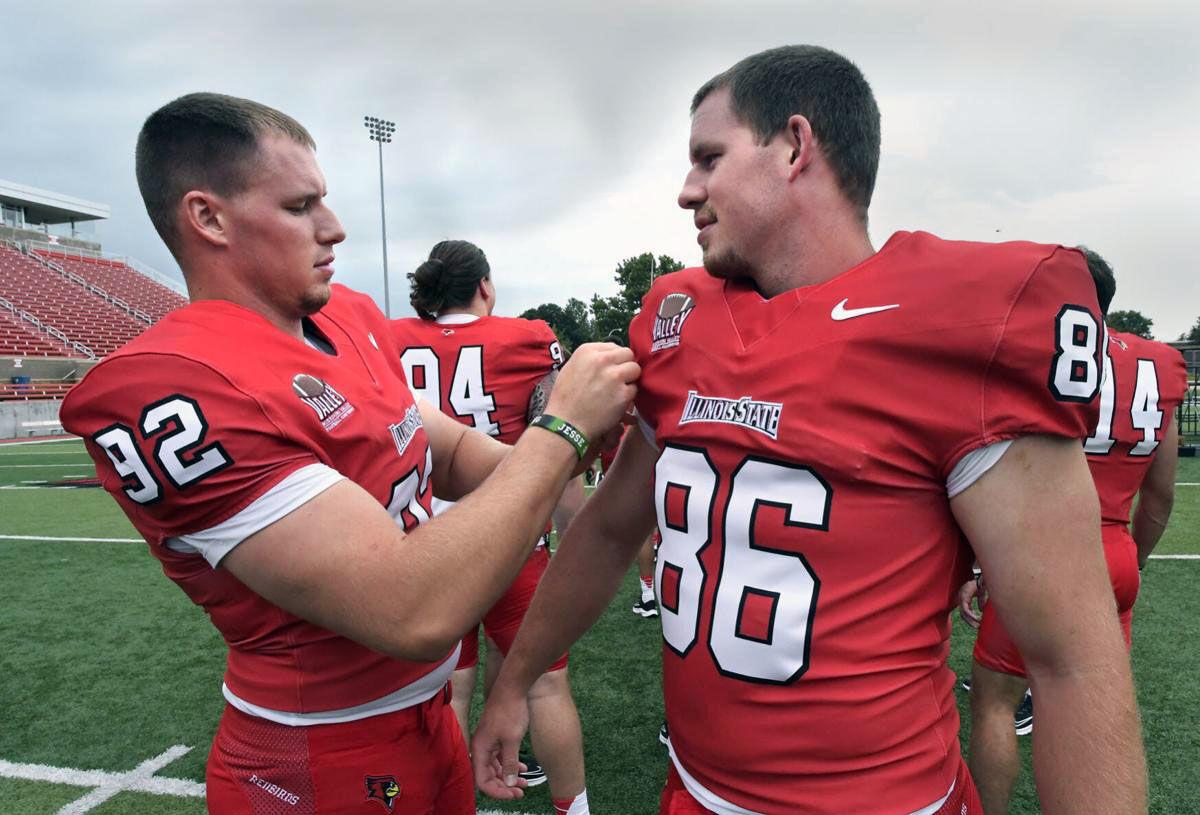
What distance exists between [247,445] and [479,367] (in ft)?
7.51

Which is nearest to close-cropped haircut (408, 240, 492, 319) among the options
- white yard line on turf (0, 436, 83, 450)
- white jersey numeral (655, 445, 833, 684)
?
white jersey numeral (655, 445, 833, 684)

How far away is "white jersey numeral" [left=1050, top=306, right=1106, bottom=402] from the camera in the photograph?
3.82 feet

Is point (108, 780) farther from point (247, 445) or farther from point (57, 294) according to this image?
point (57, 294)

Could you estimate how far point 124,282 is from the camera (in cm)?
3812

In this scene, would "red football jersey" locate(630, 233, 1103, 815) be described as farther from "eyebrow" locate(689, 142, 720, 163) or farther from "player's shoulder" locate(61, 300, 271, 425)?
"player's shoulder" locate(61, 300, 271, 425)

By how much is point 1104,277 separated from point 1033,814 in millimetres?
2104

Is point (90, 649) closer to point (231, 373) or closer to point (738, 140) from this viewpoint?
point (231, 373)

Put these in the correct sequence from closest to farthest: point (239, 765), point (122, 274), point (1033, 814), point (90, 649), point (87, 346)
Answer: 1. point (239, 765)
2. point (1033, 814)
3. point (90, 649)
4. point (87, 346)
5. point (122, 274)

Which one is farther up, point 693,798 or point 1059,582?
point 1059,582

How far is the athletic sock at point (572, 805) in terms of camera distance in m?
2.85

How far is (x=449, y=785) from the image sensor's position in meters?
1.84

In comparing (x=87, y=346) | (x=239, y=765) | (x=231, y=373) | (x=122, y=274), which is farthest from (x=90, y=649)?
(x=122, y=274)

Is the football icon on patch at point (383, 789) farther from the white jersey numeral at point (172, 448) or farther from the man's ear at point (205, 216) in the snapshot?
the man's ear at point (205, 216)

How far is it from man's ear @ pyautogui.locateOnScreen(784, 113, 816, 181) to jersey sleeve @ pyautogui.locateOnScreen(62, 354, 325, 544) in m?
1.06
